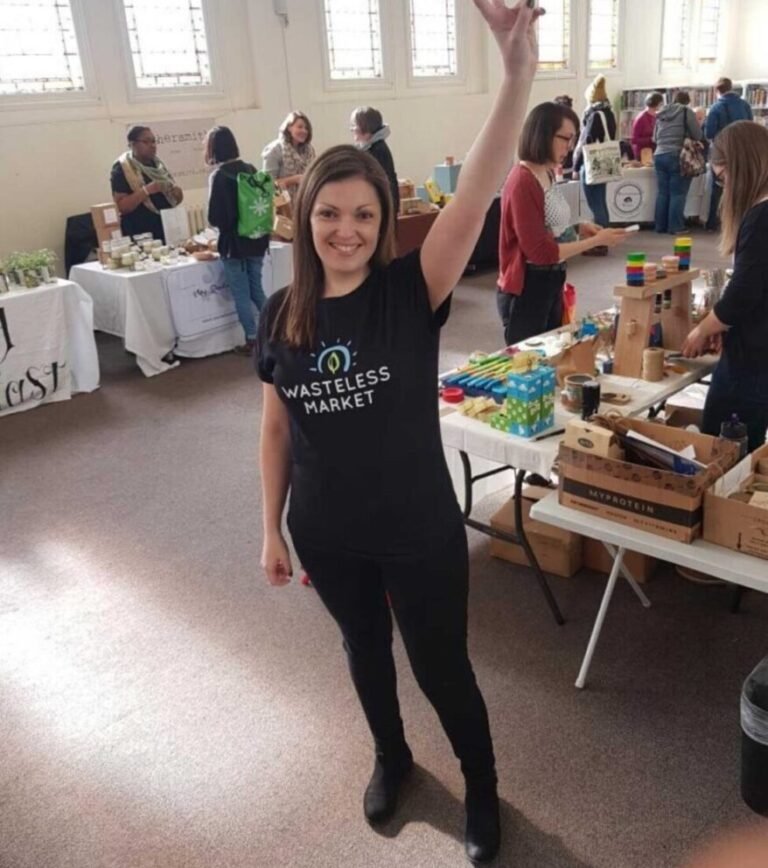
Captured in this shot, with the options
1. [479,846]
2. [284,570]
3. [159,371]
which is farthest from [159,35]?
[479,846]

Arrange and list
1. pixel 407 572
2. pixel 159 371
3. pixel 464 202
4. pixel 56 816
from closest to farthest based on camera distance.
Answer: pixel 464 202
pixel 407 572
pixel 56 816
pixel 159 371

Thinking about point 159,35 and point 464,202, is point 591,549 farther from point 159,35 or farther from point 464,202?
point 159,35

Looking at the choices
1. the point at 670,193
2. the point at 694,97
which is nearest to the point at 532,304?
the point at 670,193

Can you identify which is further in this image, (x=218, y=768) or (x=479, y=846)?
(x=218, y=768)

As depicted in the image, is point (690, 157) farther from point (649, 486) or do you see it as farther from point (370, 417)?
point (370, 417)

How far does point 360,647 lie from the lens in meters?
1.58

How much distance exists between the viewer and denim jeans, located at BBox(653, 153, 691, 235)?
8.21 meters

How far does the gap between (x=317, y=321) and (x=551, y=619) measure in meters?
1.47

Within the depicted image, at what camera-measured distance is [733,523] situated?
1.67 metres

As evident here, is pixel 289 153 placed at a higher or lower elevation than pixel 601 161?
higher

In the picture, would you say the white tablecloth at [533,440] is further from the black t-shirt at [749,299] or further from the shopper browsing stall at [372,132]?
the shopper browsing stall at [372,132]

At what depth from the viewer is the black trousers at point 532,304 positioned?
9.53 feet

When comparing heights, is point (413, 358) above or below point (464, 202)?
below

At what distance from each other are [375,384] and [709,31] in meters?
13.2
